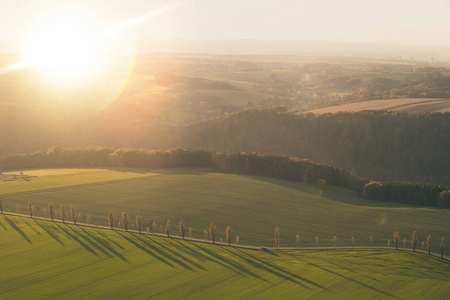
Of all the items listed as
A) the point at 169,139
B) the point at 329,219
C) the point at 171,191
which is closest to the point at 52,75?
the point at 169,139

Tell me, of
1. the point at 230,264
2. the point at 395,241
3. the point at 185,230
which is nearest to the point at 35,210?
the point at 185,230

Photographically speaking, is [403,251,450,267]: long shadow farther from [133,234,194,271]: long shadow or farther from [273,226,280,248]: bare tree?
[133,234,194,271]: long shadow

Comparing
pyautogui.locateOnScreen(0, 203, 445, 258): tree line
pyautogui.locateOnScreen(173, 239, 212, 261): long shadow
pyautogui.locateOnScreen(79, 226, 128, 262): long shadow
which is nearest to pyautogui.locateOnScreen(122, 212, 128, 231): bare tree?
pyautogui.locateOnScreen(0, 203, 445, 258): tree line

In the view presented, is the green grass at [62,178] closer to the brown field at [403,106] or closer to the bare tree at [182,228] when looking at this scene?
the bare tree at [182,228]

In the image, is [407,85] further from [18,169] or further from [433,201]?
[18,169]

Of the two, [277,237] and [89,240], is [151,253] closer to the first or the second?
[89,240]

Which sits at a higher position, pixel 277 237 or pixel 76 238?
pixel 277 237
